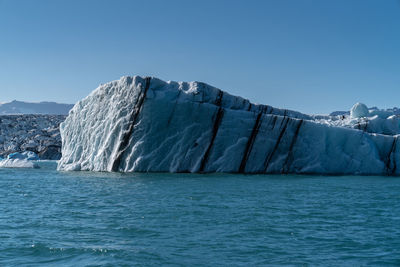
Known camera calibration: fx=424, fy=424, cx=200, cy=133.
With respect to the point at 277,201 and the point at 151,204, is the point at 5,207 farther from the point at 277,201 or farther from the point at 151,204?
the point at 277,201

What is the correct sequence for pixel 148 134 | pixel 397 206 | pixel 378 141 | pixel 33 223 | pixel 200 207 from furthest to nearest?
pixel 378 141 < pixel 148 134 < pixel 397 206 < pixel 200 207 < pixel 33 223

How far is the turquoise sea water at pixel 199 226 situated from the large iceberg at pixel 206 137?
5.95 m

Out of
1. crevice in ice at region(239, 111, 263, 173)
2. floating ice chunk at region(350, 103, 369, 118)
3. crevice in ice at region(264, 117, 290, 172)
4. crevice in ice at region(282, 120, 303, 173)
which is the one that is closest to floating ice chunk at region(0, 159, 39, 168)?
crevice in ice at region(239, 111, 263, 173)

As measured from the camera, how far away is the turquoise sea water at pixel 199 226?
6652mm

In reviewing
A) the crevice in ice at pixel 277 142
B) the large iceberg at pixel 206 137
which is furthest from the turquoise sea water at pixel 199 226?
the crevice in ice at pixel 277 142

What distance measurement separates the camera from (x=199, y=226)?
28.7ft

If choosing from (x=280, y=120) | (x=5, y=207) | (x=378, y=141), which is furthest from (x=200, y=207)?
(x=378, y=141)

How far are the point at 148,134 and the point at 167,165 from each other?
1.79 meters

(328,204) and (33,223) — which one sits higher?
(328,204)

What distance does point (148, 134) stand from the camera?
20828mm

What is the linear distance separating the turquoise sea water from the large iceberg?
5.95 m

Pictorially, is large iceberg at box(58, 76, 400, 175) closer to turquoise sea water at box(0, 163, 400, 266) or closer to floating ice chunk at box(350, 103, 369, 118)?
turquoise sea water at box(0, 163, 400, 266)

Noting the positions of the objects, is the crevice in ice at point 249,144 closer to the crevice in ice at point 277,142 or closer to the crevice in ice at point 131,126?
the crevice in ice at point 277,142

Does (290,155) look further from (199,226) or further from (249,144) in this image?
(199,226)
